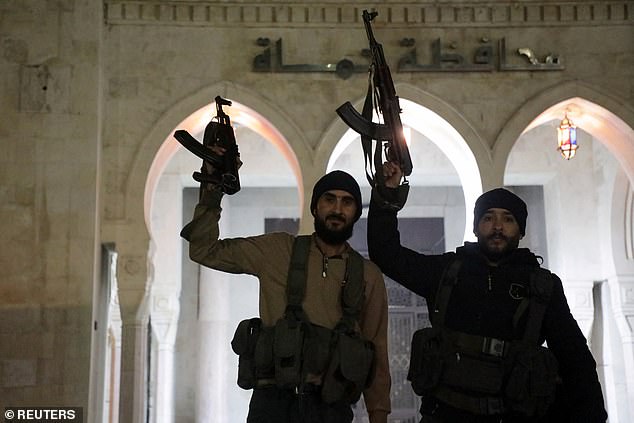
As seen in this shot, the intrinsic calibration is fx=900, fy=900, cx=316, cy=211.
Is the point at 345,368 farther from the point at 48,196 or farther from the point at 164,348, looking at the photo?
the point at 164,348

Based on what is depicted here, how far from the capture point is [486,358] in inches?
139

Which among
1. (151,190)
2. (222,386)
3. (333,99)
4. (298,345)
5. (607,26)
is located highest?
(607,26)

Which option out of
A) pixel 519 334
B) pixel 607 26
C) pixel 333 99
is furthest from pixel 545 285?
pixel 607 26

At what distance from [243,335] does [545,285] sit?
1.22 metres

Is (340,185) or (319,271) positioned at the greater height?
(340,185)

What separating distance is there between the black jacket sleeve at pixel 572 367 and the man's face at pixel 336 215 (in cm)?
87

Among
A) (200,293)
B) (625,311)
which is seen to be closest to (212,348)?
(200,293)

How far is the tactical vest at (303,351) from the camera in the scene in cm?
342

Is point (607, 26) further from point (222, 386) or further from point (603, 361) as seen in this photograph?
point (222, 386)

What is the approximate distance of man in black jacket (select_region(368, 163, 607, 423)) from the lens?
3479 millimetres

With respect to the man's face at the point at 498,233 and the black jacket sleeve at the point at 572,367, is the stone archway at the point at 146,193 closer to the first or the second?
the man's face at the point at 498,233

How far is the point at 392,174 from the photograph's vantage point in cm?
375

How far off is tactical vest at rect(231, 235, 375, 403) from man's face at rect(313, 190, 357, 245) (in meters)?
0.18

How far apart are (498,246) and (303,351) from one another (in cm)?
92
